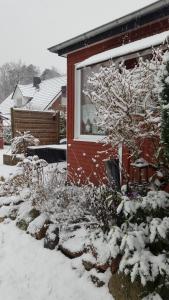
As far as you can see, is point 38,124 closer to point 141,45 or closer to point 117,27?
point 117,27

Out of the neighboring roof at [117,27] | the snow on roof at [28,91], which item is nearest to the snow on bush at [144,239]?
the neighboring roof at [117,27]

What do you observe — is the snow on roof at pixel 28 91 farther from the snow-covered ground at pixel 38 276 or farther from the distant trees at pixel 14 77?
the snow-covered ground at pixel 38 276

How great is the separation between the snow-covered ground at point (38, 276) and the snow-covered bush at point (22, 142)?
532 cm

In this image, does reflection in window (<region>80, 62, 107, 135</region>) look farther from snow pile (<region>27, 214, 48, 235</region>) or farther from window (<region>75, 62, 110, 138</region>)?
snow pile (<region>27, 214, 48, 235</region>)

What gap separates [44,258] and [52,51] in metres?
4.61

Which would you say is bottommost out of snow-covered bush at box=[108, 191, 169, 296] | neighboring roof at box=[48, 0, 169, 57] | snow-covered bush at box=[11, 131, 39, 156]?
snow-covered bush at box=[108, 191, 169, 296]

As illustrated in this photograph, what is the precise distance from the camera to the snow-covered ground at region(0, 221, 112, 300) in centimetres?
368

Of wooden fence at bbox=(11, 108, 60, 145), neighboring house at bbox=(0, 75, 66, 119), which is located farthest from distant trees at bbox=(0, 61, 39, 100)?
wooden fence at bbox=(11, 108, 60, 145)

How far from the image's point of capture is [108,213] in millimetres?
3971

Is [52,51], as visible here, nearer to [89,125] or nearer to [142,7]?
[89,125]

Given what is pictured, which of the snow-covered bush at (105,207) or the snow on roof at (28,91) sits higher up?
the snow on roof at (28,91)

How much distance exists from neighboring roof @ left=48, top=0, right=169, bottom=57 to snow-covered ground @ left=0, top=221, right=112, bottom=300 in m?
3.76

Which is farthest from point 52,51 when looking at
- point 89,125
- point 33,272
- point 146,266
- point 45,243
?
point 146,266

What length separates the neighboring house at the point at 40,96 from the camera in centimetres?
2747
